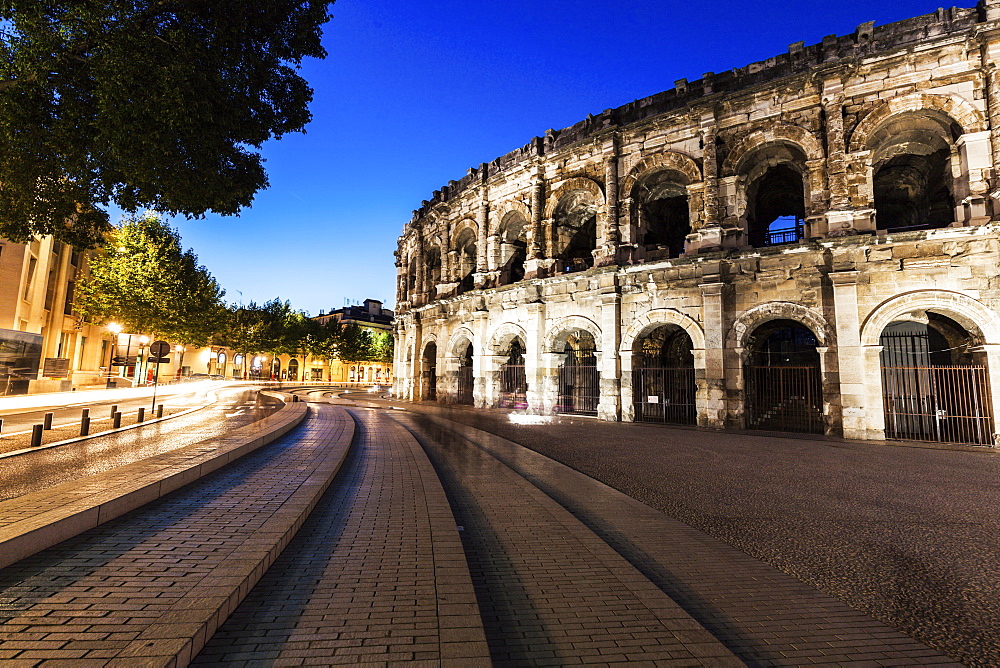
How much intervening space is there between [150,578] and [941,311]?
1684cm

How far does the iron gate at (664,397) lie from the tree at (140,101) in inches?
520

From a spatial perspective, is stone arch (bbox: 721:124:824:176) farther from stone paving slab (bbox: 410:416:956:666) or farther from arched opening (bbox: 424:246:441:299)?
arched opening (bbox: 424:246:441:299)

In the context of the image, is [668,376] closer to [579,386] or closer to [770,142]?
[579,386]

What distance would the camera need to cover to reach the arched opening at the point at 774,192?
47.8ft

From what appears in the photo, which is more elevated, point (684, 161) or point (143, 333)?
point (684, 161)

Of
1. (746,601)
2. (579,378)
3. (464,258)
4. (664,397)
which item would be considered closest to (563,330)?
(579,378)

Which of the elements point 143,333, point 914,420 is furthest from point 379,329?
point 914,420

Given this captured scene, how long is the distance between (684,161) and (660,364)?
8.26 metres

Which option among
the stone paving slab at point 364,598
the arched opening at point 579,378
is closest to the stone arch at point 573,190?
the arched opening at point 579,378

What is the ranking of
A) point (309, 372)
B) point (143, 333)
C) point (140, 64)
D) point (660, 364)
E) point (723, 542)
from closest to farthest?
point (723, 542) → point (140, 64) → point (660, 364) → point (143, 333) → point (309, 372)

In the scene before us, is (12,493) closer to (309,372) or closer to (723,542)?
(723,542)

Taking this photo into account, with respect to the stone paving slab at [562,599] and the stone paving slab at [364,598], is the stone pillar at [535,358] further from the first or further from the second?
the stone paving slab at [364,598]

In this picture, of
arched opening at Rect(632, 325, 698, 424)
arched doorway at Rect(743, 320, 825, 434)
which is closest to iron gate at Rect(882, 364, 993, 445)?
arched doorway at Rect(743, 320, 825, 434)

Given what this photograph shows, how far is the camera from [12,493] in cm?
461
